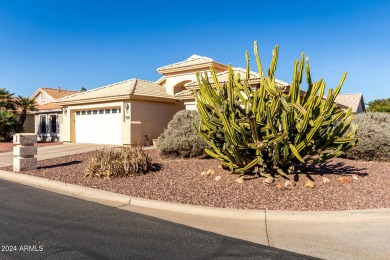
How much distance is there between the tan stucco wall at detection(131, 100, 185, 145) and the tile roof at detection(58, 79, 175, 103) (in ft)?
1.94

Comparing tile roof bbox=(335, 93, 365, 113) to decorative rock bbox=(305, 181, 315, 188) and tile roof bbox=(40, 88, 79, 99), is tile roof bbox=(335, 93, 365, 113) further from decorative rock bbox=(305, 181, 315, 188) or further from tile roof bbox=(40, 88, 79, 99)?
tile roof bbox=(40, 88, 79, 99)

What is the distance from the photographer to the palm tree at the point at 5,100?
2555cm

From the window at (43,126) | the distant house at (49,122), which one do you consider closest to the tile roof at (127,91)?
the distant house at (49,122)

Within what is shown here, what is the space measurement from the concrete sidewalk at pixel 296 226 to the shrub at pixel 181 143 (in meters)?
4.90

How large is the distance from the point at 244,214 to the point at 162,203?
5.87 ft

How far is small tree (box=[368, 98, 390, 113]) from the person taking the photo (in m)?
38.4

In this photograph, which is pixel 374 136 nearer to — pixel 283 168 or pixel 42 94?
pixel 283 168

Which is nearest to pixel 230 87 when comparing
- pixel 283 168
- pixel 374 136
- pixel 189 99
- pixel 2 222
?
pixel 283 168

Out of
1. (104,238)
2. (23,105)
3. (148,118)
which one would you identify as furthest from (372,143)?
(23,105)

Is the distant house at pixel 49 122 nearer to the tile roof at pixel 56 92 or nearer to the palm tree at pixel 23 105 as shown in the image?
the palm tree at pixel 23 105

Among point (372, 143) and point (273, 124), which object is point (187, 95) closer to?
point (372, 143)

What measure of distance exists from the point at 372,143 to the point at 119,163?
9105 mm

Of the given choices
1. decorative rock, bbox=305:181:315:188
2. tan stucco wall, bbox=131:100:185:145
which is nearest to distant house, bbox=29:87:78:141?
tan stucco wall, bbox=131:100:185:145

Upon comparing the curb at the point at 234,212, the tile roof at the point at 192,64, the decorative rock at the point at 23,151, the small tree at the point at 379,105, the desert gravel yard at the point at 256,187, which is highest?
the tile roof at the point at 192,64
